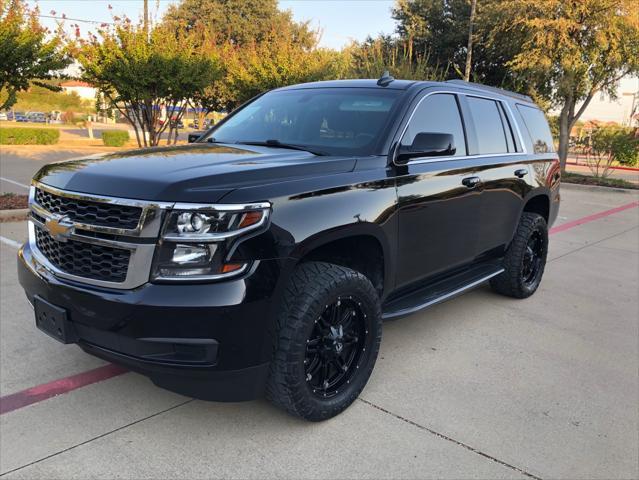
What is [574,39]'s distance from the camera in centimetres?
1611

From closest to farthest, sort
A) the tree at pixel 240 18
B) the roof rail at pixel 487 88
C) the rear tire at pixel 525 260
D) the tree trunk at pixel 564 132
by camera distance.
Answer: the roof rail at pixel 487 88
the rear tire at pixel 525 260
the tree trunk at pixel 564 132
the tree at pixel 240 18

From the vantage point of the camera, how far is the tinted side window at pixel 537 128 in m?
5.21

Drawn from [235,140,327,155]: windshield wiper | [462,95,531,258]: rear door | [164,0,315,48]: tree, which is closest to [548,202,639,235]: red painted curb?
[462,95,531,258]: rear door

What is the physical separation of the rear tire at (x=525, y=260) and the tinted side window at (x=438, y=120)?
54.3 inches

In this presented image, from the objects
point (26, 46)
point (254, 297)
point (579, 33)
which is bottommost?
point (254, 297)

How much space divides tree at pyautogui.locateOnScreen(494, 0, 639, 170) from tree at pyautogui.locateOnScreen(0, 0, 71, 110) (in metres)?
13.0

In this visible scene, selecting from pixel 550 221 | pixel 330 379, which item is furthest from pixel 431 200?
pixel 550 221

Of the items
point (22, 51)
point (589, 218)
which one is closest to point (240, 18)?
point (22, 51)

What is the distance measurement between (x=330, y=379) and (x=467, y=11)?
26.0 m

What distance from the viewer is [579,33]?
1616cm

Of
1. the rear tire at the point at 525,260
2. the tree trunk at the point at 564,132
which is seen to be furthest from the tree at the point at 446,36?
the rear tire at the point at 525,260

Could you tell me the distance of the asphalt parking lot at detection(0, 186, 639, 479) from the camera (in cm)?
261

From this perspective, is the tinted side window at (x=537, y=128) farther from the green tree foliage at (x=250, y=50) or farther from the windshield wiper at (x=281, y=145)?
the green tree foliage at (x=250, y=50)

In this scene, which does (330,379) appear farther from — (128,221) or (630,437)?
(630,437)
